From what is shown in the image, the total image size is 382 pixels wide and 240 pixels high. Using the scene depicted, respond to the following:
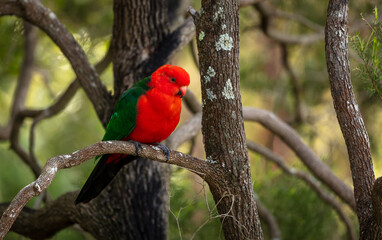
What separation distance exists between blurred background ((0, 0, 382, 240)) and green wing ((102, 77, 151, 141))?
1.21 m

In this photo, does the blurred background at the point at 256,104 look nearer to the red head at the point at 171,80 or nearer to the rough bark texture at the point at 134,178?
the rough bark texture at the point at 134,178

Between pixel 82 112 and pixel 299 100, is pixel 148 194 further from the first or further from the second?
pixel 82 112

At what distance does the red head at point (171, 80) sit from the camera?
2.69m

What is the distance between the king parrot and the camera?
106 inches

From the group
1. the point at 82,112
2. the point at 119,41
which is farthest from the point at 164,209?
the point at 82,112

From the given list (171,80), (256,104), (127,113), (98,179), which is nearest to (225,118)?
(171,80)


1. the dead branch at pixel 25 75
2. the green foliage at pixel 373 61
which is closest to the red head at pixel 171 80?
the green foliage at pixel 373 61

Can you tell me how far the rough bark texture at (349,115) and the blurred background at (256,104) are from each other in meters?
1.68

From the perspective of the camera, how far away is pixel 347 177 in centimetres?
688

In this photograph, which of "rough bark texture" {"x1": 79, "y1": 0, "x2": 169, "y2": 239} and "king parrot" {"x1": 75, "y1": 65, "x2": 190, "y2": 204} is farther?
"rough bark texture" {"x1": 79, "y1": 0, "x2": 169, "y2": 239}

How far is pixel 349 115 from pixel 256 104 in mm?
5708

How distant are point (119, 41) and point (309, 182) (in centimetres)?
228

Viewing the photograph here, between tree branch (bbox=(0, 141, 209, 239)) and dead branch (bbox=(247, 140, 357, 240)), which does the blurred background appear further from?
tree branch (bbox=(0, 141, 209, 239))

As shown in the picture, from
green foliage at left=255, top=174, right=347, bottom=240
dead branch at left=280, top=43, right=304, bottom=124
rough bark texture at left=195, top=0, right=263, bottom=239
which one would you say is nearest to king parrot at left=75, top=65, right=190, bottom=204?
rough bark texture at left=195, top=0, right=263, bottom=239
